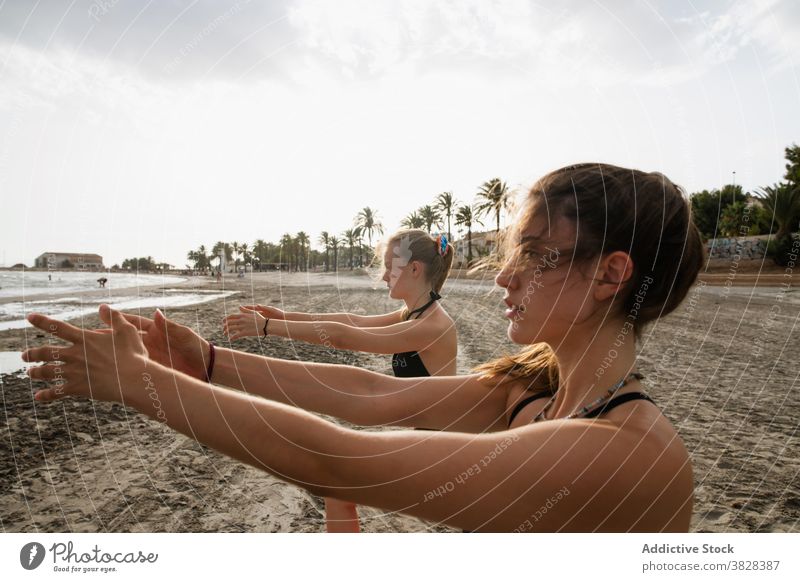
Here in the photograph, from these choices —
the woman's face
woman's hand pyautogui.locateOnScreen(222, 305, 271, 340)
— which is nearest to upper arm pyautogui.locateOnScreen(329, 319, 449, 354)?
woman's hand pyautogui.locateOnScreen(222, 305, 271, 340)

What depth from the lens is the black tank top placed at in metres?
2.80

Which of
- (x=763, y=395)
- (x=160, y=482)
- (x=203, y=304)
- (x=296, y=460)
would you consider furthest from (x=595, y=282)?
(x=203, y=304)

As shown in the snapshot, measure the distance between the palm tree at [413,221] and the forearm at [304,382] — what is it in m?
1.27

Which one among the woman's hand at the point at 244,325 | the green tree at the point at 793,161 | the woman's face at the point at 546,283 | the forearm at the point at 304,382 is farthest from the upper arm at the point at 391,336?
the green tree at the point at 793,161

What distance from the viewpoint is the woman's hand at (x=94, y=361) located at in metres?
0.83

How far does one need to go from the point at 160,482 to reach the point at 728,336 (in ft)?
40.9

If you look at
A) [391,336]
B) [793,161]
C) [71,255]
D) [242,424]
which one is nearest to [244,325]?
[391,336]

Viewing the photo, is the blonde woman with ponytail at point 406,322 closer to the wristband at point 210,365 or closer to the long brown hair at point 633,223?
the wristband at point 210,365

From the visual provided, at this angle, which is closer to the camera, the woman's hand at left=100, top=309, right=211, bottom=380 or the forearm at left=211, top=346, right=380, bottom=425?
the woman's hand at left=100, top=309, right=211, bottom=380

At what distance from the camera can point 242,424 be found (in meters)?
0.79

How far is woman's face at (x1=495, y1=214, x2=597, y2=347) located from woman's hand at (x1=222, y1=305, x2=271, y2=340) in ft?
3.85

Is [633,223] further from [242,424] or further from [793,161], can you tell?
[793,161]

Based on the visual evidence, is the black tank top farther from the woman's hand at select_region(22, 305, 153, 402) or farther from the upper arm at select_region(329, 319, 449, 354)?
the woman's hand at select_region(22, 305, 153, 402)

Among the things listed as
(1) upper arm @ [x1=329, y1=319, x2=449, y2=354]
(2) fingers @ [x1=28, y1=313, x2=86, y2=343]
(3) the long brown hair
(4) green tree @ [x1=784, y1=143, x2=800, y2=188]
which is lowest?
(1) upper arm @ [x1=329, y1=319, x2=449, y2=354]
